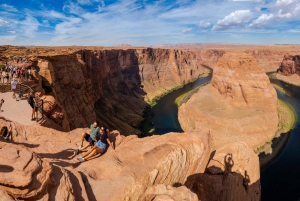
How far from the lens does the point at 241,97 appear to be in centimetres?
5266

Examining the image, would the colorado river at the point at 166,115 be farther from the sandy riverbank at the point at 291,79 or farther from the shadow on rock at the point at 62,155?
the sandy riverbank at the point at 291,79

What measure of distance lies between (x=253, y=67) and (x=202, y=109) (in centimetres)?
1694

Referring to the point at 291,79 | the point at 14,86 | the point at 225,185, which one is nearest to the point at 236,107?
the point at 225,185

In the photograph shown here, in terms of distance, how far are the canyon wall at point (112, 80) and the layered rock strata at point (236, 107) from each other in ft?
53.3

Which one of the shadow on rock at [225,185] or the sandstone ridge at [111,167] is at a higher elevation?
A: the sandstone ridge at [111,167]

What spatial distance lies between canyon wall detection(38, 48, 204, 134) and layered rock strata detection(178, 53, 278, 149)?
1626cm

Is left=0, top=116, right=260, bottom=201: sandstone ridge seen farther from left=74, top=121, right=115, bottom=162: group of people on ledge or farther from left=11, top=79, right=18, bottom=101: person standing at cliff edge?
left=11, top=79, right=18, bottom=101: person standing at cliff edge

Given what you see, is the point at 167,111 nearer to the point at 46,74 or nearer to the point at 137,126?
the point at 137,126

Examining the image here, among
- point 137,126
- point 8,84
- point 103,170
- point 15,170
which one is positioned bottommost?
point 137,126

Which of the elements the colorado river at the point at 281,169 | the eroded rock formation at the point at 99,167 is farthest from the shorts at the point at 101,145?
the colorado river at the point at 281,169

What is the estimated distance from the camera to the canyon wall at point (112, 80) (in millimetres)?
34000

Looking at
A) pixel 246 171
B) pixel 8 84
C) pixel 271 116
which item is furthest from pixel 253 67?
pixel 8 84

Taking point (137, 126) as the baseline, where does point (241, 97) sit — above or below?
above

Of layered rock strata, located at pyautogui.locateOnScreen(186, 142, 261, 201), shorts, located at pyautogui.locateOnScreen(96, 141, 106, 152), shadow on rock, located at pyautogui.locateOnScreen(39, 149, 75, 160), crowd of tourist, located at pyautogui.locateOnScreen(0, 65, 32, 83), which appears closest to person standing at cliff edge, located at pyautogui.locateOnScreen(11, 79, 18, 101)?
crowd of tourist, located at pyautogui.locateOnScreen(0, 65, 32, 83)
